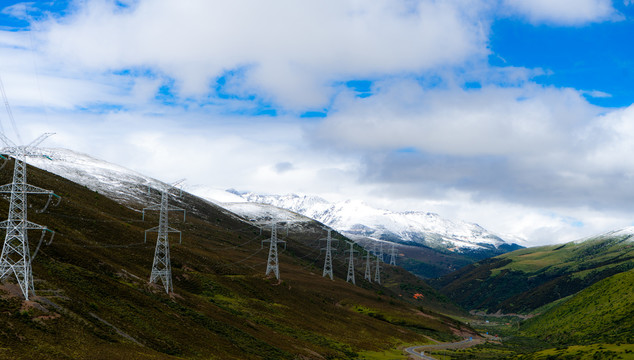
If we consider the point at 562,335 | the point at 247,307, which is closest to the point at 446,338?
the point at 562,335

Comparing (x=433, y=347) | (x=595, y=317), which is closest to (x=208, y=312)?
(x=433, y=347)

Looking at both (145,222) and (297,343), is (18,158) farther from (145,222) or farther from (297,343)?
(145,222)

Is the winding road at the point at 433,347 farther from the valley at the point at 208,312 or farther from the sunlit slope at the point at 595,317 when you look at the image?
the sunlit slope at the point at 595,317

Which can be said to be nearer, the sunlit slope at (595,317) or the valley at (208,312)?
the valley at (208,312)

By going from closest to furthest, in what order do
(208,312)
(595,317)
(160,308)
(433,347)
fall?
(160,308)
(208,312)
(433,347)
(595,317)

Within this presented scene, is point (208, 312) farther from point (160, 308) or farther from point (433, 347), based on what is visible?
point (433, 347)

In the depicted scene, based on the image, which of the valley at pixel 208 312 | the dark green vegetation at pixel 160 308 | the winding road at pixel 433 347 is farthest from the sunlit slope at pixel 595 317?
the dark green vegetation at pixel 160 308
